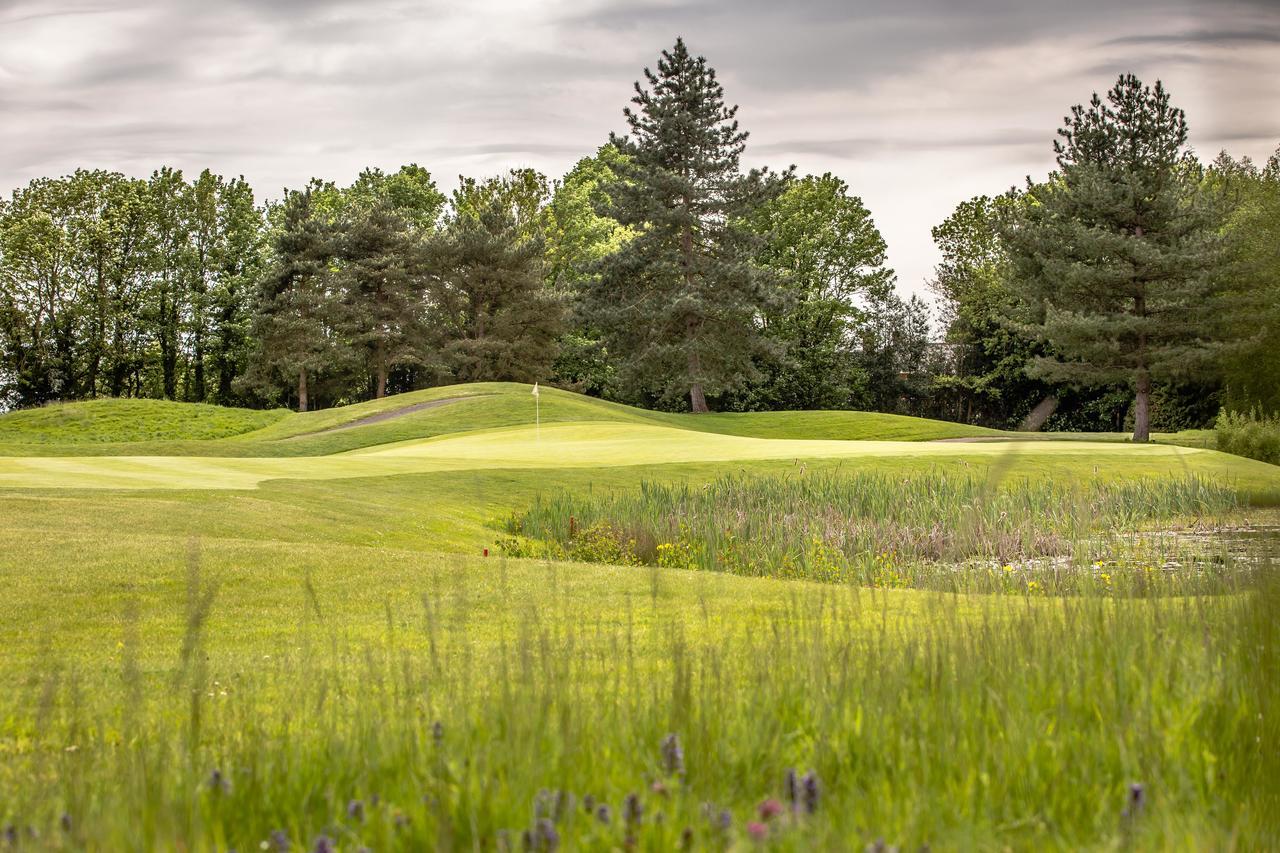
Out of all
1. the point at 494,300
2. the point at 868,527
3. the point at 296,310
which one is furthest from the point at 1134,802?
the point at 494,300

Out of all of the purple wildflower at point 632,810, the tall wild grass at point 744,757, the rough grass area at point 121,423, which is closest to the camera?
the purple wildflower at point 632,810

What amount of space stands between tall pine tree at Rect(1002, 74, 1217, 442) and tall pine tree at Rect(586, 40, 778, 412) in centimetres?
1059

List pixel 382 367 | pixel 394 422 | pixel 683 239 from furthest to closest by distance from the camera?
1. pixel 382 367
2. pixel 683 239
3. pixel 394 422

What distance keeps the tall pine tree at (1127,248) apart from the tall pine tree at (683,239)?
10587 mm

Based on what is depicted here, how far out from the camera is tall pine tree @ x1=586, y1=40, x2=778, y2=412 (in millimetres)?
42500

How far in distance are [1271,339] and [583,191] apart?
37.4 meters

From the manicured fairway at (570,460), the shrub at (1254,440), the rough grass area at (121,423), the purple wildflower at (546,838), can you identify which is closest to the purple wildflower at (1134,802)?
the purple wildflower at (546,838)

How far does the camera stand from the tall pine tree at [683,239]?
42.5m

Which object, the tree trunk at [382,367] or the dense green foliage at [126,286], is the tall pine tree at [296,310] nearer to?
the tree trunk at [382,367]

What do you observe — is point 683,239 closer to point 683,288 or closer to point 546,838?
point 683,288

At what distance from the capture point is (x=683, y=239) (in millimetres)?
44531

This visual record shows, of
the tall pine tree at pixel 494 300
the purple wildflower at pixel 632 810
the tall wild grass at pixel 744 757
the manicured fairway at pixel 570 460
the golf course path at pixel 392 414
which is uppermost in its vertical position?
the tall pine tree at pixel 494 300

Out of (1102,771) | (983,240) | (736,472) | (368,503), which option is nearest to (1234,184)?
(983,240)

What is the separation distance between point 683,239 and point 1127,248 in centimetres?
1672
